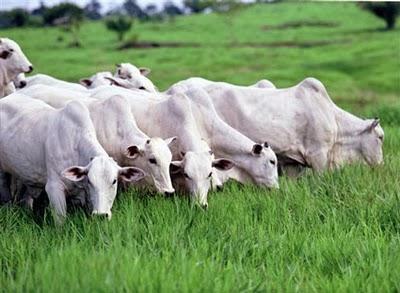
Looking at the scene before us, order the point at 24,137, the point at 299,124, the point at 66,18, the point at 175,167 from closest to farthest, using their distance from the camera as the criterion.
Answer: the point at 175,167 < the point at 24,137 < the point at 299,124 < the point at 66,18

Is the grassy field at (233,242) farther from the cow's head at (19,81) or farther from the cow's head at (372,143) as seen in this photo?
the cow's head at (19,81)

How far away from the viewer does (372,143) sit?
897cm

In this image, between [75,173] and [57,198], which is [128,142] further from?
[75,173]

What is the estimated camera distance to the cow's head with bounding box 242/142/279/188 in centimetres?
730

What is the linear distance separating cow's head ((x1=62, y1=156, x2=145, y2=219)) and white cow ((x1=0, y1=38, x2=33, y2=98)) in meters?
4.48

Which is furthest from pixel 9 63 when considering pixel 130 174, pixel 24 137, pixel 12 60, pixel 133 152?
pixel 130 174

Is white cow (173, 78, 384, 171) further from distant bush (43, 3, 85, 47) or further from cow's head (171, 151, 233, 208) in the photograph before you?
distant bush (43, 3, 85, 47)

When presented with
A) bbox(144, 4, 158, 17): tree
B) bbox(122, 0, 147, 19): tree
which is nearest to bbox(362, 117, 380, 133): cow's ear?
bbox(122, 0, 147, 19): tree

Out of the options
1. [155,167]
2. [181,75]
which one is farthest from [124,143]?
[181,75]

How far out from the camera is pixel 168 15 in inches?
1984

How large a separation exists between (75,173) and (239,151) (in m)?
2.07

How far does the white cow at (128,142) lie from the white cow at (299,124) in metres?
1.62

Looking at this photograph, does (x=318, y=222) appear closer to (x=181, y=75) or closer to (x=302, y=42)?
(x=181, y=75)

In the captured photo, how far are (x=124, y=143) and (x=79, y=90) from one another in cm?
246
